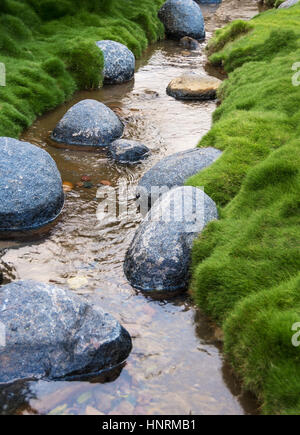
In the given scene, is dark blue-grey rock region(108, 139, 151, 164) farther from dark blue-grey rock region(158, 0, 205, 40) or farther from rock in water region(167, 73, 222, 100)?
dark blue-grey rock region(158, 0, 205, 40)

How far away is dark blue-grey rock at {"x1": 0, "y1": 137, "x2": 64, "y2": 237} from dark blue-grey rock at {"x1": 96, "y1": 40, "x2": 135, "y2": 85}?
8186 millimetres

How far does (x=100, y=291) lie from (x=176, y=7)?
19.8m

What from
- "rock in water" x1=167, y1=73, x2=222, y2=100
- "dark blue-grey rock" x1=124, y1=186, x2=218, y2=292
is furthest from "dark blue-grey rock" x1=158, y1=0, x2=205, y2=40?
"dark blue-grey rock" x1=124, y1=186, x2=218, y2=292

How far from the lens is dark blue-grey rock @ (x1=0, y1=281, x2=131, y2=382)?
5.70 metres

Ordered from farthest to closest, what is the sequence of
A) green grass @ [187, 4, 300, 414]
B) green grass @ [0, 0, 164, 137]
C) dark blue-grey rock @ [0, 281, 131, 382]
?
green grass @ [0, 0, 164, 137] → dark blue-grey rock @ [0, 281, 131, 382] → green grass @ [187, 4, 300, 414]

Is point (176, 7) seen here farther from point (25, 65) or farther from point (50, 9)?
point (25, 65)

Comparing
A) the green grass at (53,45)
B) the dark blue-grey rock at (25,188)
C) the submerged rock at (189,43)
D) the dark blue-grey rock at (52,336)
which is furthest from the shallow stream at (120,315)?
the submerged rock at (189,43)

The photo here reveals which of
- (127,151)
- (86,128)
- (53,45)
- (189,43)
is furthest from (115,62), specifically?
(189,43)

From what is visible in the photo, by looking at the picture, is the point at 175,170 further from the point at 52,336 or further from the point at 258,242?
the point at 52,336

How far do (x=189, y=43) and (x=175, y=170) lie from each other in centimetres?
1410

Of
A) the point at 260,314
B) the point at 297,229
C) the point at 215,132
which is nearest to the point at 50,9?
the point at 215,132

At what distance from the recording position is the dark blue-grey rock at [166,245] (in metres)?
7.43

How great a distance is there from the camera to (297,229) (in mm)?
7117

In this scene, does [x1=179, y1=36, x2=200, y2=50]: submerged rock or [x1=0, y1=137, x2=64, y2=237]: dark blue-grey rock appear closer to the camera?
[x1=0, y1=137, x2=64, y2=237]: dark blue-grey rock
